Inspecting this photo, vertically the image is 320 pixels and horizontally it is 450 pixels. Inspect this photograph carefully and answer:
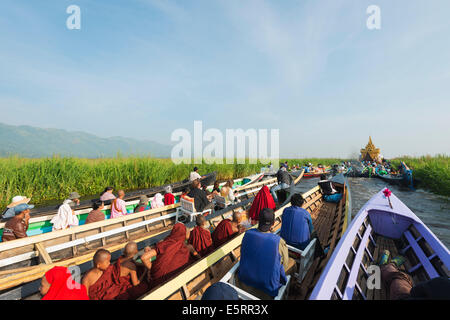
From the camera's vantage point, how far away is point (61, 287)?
7.07ft

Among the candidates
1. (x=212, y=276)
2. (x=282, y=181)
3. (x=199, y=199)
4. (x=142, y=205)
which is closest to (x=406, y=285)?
(x=212, y=276)

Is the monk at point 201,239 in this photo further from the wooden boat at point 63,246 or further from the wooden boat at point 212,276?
the wooden boat at point 63,246

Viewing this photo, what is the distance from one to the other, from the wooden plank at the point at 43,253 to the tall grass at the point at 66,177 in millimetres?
7684

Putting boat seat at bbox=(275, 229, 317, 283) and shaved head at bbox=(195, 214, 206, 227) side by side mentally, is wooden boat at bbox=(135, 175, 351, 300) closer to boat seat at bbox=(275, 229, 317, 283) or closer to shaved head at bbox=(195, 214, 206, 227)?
boat seat at bbox=(275, 229, 317, 283)

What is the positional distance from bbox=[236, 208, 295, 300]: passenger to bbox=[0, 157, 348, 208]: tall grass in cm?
1248

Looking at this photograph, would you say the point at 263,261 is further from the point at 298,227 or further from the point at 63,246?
the point at 63,246

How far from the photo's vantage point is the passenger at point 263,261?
2.53 m

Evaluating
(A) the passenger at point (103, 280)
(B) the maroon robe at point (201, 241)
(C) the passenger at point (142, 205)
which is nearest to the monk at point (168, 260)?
(B) the maroon robe at point (201, 241)

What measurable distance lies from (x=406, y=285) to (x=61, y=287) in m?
5.13

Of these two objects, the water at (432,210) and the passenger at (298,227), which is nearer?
the passenger at (298,227)

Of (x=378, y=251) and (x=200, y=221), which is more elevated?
(x=200, y=221)

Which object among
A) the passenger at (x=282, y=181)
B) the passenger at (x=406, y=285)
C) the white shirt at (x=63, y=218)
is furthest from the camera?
the passenger at (x=282, y=181)

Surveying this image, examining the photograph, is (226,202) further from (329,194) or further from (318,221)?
(329,194)
